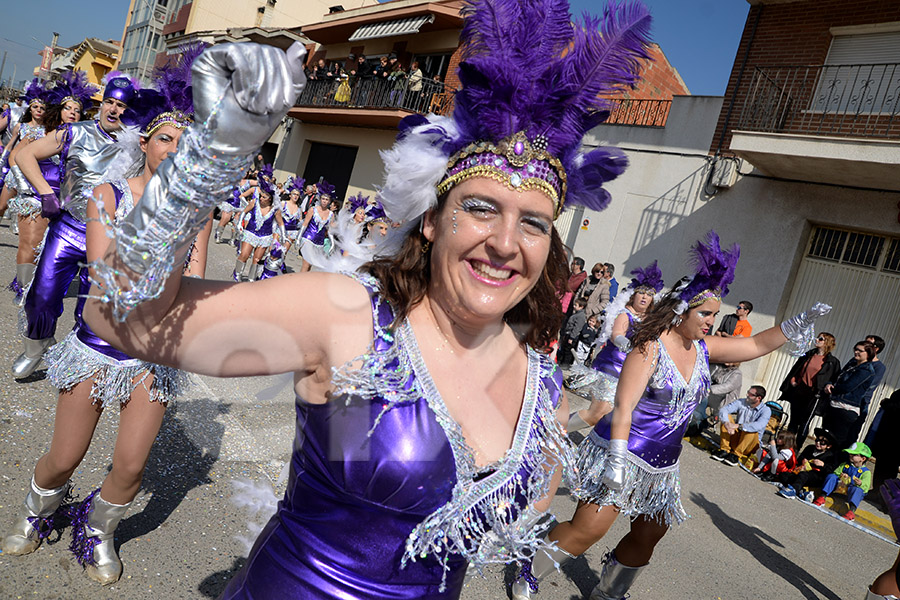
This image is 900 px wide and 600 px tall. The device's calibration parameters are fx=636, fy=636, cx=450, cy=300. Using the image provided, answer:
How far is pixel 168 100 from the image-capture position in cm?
282

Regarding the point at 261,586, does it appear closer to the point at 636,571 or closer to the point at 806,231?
the point at 636,571

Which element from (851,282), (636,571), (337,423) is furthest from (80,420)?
(851,282)

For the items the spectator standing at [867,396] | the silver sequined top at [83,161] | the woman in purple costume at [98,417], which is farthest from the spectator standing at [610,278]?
the woman in purple costume at [98,417]

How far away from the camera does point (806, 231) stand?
9.94m

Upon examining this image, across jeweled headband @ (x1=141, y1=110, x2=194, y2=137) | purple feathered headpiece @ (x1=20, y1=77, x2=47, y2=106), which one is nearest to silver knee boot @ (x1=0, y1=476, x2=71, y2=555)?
jeweled headband @ (x1=141, y1=110, x2=194, y2=137)

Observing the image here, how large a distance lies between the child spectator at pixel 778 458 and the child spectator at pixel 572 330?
121 inches

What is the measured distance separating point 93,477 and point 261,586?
250 cm

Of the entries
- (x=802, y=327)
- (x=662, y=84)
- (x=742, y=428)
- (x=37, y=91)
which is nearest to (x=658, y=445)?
(x=802, y=327)

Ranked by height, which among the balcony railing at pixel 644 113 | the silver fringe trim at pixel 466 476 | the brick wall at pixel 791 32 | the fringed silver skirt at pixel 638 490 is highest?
the brick wall at pixel 791 32

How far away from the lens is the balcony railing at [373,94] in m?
18.1

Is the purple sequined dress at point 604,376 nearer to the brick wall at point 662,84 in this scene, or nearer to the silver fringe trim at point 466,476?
the silver fringe trim at point 466,476

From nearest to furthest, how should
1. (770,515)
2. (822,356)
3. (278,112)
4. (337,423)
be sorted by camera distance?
(278,112) → (337,423) → (770,515) → (822,356)

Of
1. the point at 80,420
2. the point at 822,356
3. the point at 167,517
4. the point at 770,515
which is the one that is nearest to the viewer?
the point at 80,420

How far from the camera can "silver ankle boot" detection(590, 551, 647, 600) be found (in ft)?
11.4
